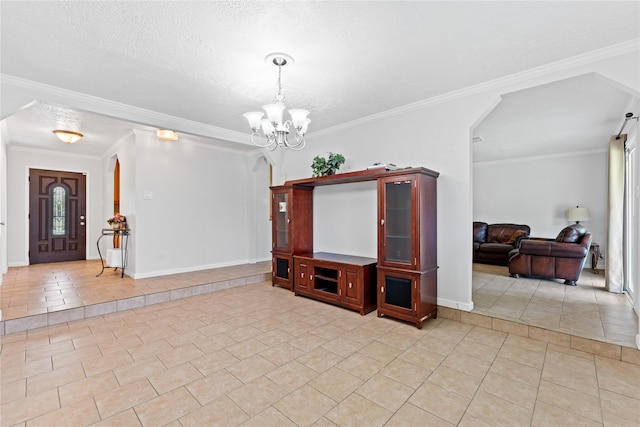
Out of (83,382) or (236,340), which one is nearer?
(83,382)

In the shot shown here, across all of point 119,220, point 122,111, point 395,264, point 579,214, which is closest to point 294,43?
point 395,264

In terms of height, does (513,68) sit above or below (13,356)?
above

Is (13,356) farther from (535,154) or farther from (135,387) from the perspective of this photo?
(535,154)

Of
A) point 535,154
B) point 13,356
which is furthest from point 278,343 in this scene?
point 535,154

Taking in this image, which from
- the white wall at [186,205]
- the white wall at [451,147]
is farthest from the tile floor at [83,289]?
the white wall at [451,147]

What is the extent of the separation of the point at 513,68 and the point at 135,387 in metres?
4.13

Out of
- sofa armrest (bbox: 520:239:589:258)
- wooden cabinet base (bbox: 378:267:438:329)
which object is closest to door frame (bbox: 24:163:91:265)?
wooden cabinet base (bbox: 378:267:438:329)

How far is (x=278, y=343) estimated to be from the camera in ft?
9.15

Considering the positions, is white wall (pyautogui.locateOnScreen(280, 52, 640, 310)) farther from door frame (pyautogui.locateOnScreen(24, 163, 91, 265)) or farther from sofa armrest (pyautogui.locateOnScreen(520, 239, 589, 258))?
door frame (pyautogui.locateOnScreen(24, 163, 91, 265))

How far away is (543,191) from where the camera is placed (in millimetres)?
6727

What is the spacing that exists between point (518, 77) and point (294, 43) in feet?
7.37

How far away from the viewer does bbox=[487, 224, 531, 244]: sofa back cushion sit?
21.9 feet

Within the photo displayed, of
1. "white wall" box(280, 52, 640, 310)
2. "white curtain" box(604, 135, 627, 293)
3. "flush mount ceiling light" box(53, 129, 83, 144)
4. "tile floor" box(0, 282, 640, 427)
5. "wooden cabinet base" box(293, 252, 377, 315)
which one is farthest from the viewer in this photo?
"flush mount ceiling light" box(53, 129, 83, 144)

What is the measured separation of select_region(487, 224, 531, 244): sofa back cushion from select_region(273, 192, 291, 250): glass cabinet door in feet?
16.7
